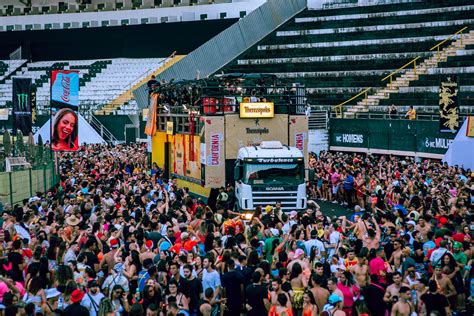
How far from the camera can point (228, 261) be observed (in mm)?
12867

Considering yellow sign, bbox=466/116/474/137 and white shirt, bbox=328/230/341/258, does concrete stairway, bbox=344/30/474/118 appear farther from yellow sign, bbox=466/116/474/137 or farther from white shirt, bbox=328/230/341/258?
white shirt, bbox=328/230/341/258

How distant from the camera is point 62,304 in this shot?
37.9 feet

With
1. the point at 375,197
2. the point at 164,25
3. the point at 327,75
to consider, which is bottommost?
the point at 375,197

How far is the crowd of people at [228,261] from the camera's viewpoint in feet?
38.1

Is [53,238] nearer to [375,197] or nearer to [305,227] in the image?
[305,227]

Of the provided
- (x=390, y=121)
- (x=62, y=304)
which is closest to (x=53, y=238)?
(x=62, y=304)

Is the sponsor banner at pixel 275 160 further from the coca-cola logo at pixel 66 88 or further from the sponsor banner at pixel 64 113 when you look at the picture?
the coca-cola logo at pixel 66 88

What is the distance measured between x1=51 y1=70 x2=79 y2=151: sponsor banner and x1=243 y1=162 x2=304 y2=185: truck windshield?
641cm

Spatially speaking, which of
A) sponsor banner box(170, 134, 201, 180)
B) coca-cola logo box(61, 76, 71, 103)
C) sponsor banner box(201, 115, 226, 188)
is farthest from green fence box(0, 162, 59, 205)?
sponsor banner box(201, 115, 226, 188)

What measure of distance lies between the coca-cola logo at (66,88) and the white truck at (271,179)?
659 centimetres

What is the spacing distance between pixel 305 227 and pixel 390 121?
864 inches

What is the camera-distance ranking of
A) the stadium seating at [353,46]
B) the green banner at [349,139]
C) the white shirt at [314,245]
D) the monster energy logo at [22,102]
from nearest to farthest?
the white shirt at [314,245] → the monster energy logo at [22,102] → the green banner at [349,139] → the stadium seating at [353,46]

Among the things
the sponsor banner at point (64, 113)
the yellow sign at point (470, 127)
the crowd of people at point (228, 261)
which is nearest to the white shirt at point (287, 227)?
the crowd of people at point (228, 261)

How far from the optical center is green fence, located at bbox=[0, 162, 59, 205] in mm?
24328
